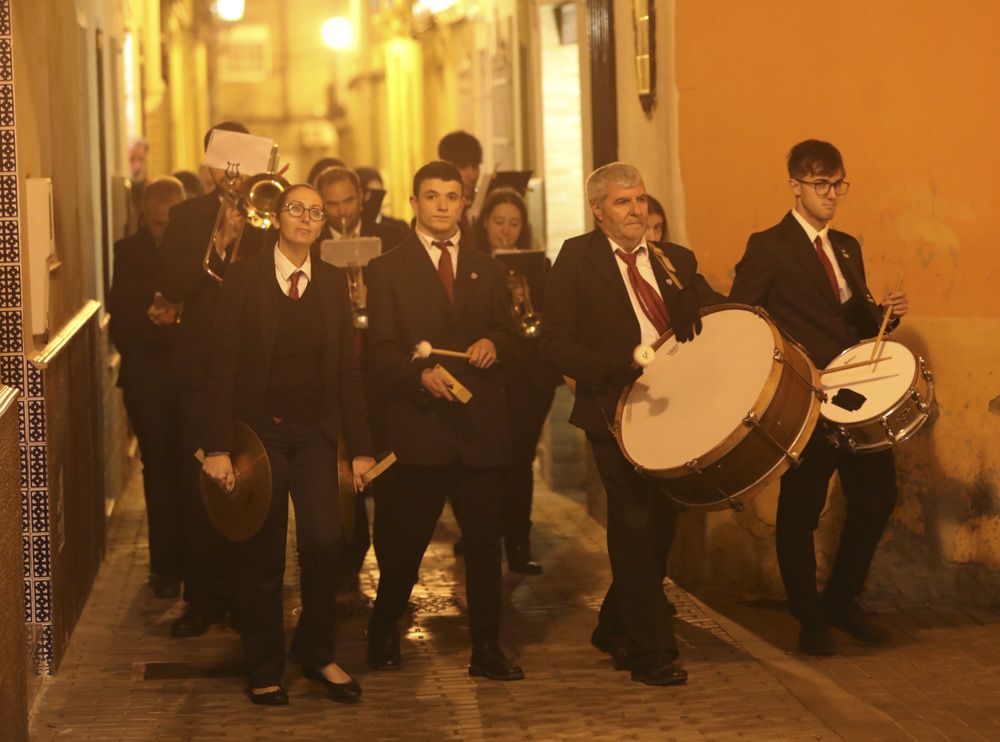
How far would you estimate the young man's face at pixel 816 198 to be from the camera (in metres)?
A: 8.12

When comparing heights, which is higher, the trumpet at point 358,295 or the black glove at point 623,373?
the trumpet at point 358,295

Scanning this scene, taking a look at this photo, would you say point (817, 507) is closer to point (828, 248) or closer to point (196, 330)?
point (828, 248)

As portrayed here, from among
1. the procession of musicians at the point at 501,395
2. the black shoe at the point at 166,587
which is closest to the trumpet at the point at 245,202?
the procession of musicians at the point at 501,395

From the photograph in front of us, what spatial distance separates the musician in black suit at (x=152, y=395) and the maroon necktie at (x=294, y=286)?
2.34 metres

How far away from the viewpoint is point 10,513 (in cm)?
636

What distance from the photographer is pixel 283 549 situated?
7645 millimetres

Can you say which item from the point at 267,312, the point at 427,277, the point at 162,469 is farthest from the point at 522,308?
the point at 267,312

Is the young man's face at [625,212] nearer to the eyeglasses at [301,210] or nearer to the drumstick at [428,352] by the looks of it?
the drumstick at [428,352]

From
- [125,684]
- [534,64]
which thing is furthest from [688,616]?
[534,64]

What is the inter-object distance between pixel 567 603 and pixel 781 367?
262cm

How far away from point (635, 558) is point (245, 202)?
8.03 ft

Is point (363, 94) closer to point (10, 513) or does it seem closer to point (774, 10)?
point (774, 10)

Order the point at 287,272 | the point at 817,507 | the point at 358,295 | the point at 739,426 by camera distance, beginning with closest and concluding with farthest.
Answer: the point at 739,426
the point at 287,272
the point at 817,507
the point at 358,295

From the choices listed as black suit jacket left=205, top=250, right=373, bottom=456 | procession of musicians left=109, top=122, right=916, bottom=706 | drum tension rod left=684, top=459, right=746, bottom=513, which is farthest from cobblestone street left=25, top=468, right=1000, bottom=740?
black suit jacket left=205, top=250, right=373, bottom=456
